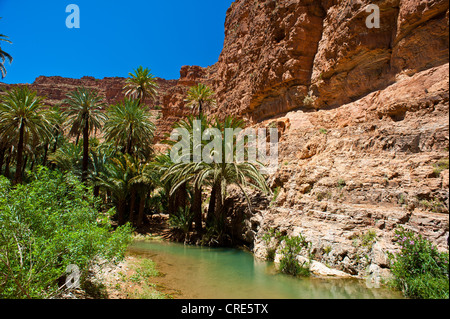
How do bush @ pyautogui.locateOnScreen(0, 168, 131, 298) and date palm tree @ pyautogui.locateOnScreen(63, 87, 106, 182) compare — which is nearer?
bush @ pyautogui.locateOnScreen(0, 168, 131, 298)

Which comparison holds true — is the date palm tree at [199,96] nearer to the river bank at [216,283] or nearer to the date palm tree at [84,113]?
the date palm tree at [84,113]

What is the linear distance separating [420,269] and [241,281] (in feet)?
14.4

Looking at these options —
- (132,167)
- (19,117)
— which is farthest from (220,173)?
(19,117)

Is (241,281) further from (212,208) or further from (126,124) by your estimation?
(126,124)

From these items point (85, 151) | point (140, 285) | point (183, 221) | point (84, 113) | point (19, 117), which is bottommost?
point (140, 285)

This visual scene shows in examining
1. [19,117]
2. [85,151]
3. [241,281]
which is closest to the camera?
[241,281]

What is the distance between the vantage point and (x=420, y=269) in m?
5.12

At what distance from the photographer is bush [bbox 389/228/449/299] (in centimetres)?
456

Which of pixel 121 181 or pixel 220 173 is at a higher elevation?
pixel 220 173

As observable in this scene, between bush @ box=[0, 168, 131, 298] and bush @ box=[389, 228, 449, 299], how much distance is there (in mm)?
6321

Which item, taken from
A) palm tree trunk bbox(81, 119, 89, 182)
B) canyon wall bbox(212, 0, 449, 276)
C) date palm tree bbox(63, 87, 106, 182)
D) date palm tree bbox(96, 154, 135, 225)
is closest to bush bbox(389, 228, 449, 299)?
canyon wall bbox(212, 0, 449, 276)

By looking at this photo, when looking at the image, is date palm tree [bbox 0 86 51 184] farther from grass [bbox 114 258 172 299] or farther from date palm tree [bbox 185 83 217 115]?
date palm tree [bbox 185 83 217 115]
